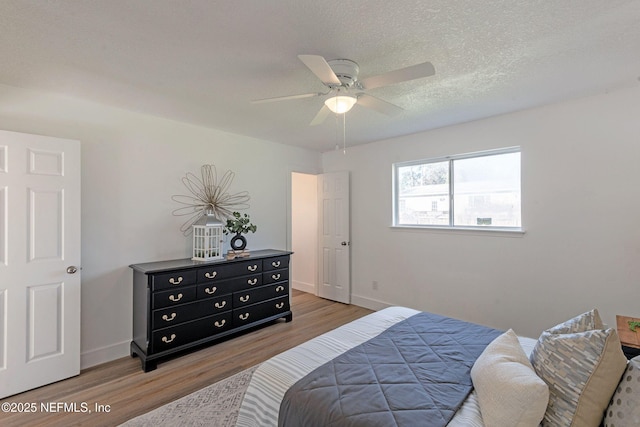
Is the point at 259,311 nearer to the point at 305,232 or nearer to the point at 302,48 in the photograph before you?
the point at 305,232

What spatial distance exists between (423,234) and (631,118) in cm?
217

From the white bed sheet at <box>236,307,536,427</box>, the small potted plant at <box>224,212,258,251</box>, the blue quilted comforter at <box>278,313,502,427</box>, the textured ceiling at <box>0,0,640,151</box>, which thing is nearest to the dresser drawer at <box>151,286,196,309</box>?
the small potted plant at <box>224,212,258,251</box>

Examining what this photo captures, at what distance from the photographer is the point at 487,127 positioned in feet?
11.0

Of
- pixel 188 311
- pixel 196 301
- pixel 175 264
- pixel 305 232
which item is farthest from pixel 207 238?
pixel 305 232

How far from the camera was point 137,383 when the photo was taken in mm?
2529

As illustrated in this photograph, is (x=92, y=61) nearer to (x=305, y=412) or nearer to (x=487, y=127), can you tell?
(x=305, y=412)

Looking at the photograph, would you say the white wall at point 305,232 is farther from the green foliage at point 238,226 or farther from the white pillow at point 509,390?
the white pillow at point 509,390

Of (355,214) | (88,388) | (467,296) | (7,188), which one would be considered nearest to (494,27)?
(467,296)

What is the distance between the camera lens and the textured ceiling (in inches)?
61.2

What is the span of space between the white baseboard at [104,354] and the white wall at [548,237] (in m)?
3.24

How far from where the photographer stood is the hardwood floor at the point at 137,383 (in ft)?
6.92

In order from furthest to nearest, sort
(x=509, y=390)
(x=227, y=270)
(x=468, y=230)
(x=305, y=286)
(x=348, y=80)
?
(x=305, y=286), (x=468, y=230), (x=227, y=270), (x=348, y=80), (x=509, y=390)

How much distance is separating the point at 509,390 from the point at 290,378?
97cm

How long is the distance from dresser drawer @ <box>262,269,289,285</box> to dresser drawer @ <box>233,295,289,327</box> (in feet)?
0.79
